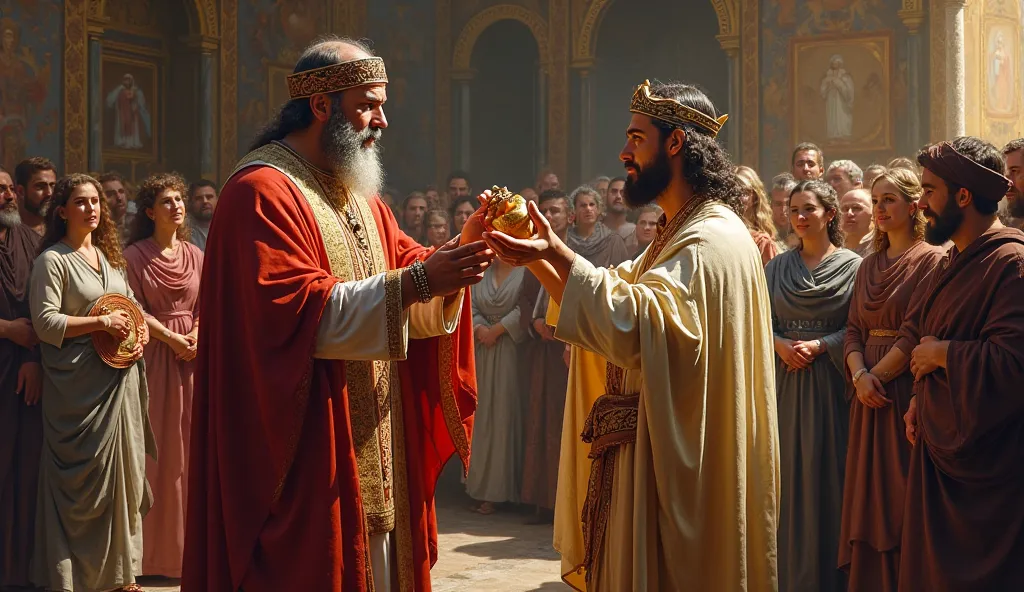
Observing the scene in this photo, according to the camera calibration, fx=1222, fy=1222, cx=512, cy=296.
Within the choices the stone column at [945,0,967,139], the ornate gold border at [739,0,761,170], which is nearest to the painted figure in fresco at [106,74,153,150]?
the ornate gold border at [739,0,761,170]

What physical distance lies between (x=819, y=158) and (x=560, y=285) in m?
5.75

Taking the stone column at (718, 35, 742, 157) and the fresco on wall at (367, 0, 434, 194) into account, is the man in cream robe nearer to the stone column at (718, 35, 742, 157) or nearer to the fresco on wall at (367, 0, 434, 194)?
the stone column at (718, 35, 742, 157)

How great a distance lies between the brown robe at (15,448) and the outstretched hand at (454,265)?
3.78 meters

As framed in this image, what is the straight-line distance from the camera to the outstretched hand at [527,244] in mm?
3469

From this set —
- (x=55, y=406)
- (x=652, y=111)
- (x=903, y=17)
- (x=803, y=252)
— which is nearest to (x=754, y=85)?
(x=903, y=17)

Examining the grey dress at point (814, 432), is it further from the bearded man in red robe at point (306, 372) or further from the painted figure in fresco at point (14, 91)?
the painted figure in fresco at point (14, 91)

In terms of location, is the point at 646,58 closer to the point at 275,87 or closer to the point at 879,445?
the point at 275,87

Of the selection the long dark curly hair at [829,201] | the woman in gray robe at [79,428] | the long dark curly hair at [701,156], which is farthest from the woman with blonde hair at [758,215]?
the woman in gray robe at [79,428]

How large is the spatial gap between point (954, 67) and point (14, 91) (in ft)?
34.8

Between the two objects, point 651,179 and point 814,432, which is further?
point 814,432

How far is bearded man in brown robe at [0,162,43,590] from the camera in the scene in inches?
257

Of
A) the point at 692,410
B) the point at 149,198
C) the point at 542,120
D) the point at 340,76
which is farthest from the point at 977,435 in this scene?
the point at 542,120

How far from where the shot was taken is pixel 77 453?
6.37 meters

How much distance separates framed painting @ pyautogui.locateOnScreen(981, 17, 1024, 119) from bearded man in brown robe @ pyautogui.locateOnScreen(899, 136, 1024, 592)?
1319 centimetres
